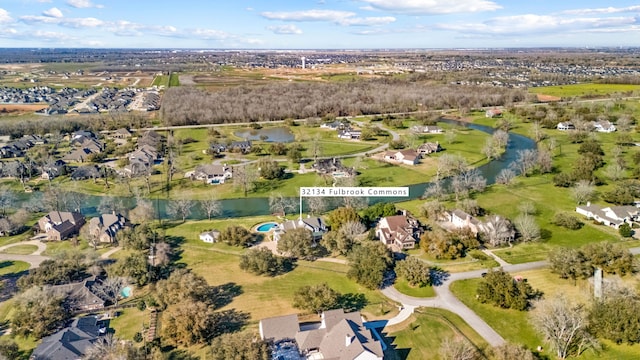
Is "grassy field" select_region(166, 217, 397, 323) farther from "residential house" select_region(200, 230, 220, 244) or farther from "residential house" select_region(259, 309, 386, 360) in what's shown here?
"residential house" select_region(259, 309, 386, 360)

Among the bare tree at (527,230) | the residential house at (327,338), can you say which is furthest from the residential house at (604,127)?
the residential house at (327,338)

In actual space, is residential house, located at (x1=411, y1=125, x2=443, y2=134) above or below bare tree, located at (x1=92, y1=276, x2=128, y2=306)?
above

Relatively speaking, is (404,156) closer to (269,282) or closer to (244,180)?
(244,180)

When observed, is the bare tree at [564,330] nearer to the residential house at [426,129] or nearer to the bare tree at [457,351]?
the bare tree at [457,351]

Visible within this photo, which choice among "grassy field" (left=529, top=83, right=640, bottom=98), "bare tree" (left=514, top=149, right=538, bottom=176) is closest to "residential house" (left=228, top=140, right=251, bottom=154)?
"bare tree" (left=514, top=149, right=538, bottom=176)

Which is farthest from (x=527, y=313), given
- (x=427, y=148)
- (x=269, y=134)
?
(x=269, y=134)

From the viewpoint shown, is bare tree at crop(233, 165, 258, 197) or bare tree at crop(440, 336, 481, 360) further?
bare tree at crop(233, 165, 258, 197)

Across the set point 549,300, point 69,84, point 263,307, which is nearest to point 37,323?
point 263,307
